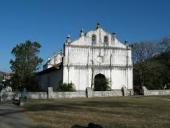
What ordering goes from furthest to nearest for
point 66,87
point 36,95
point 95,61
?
point 95,61, point 66,87, point 36,95

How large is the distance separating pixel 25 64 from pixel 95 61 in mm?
13501

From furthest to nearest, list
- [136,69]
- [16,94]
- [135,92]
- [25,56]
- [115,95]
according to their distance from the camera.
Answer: [136,69]
[25,56]
[135,92]
[115,95]
[16,94]

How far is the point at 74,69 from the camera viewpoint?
5725 centimetres

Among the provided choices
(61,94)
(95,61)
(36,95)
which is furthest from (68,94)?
(95,61)

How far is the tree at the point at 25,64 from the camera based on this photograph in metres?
64.1

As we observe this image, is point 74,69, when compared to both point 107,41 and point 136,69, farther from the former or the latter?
point 136,69

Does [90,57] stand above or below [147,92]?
above

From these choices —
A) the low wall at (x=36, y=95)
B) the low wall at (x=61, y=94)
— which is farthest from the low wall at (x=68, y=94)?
the low wall at (x=36, y=95)

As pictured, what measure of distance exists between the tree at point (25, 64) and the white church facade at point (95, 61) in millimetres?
5539

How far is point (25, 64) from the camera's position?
6500 centimetres

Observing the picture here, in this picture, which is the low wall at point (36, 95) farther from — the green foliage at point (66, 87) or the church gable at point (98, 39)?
the church gable at point (98, 39)

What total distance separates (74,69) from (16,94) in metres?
13.6

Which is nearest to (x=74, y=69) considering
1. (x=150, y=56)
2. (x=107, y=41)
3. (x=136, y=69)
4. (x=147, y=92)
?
(x=107, y=41)

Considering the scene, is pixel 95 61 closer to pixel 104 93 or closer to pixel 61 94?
pixel 104 93
